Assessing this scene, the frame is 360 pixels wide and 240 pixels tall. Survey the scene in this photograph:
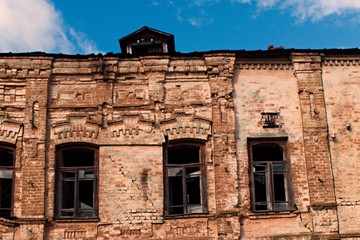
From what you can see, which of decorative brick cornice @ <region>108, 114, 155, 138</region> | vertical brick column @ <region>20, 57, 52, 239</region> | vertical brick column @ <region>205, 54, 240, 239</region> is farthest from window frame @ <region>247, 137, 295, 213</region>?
vertical brick column @ <region>20, 57, 52, 239</region>

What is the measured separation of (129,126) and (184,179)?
1951 millimetres

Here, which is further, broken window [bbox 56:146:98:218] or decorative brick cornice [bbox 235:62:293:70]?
decorative brick cornice [bbox 235:62:293:70]

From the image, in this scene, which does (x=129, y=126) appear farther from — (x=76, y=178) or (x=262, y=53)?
(x=262, y=53)

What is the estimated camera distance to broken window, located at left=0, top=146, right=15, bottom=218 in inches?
561

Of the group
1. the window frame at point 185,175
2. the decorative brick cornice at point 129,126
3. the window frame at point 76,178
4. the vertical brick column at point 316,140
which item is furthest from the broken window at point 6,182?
the vertical brick column at point 316,140

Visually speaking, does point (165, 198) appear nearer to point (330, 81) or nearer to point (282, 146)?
point (282, 146)

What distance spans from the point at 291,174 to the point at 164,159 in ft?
10.7

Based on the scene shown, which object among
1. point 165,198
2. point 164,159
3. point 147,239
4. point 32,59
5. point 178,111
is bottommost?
point 147,239

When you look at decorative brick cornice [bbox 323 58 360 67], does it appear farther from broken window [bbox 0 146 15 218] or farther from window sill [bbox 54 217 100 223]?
broken window [bbox 0 146 15 218]

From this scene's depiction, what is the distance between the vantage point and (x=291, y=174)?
14.6 metres

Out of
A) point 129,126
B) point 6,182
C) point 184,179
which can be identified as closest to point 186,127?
point 184,179

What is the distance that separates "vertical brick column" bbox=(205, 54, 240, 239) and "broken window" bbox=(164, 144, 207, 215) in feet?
1.61

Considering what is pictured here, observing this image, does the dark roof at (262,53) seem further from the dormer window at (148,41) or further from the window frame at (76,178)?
the window frame at (76,178)

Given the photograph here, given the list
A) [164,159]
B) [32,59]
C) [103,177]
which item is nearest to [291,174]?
[164,159]
